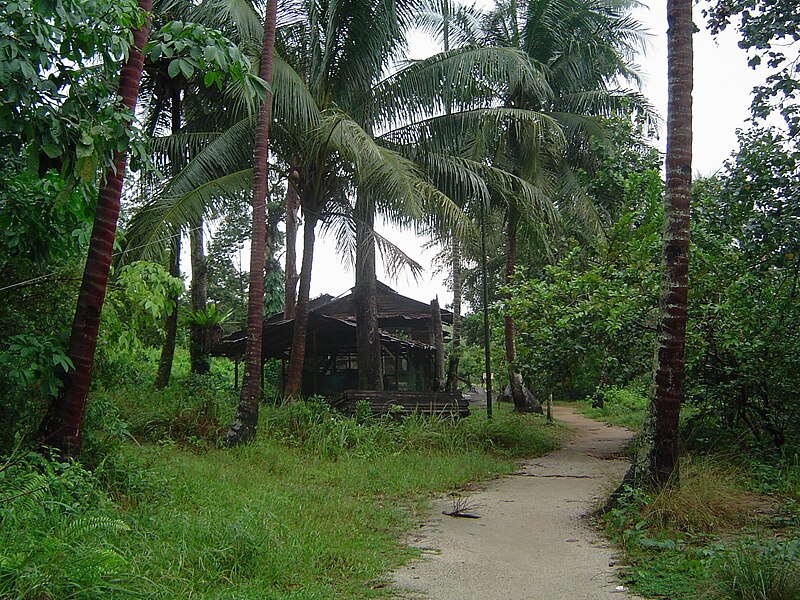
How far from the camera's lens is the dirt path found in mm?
5352

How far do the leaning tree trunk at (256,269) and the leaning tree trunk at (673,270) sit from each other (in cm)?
614

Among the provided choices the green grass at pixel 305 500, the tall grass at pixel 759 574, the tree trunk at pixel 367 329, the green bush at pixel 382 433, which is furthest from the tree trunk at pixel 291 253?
the tall grass at pixel 759 574

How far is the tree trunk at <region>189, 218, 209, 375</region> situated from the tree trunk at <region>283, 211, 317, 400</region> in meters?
4.86

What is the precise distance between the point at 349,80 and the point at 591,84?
30.9 ft

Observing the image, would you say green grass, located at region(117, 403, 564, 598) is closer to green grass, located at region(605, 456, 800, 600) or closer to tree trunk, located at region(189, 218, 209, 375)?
green grass, located at region(605, 456, 800, 600)

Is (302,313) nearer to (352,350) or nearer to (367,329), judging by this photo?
(367,329)

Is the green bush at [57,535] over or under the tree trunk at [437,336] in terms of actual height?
under

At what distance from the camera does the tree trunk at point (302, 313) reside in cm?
1415

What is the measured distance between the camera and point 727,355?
1080 centimetres

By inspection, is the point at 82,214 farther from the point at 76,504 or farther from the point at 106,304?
the point at 76,504

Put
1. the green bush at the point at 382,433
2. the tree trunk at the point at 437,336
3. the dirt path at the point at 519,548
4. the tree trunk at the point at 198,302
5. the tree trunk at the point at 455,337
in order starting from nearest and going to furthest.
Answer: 1. the dirt path at the point at 519,548
2. the green bush at the point at 382,433
3. the tree trunk at the point at 455,337
4. the tree trunk at the point at 437,336
5. the tree trunk at the point at 198,302

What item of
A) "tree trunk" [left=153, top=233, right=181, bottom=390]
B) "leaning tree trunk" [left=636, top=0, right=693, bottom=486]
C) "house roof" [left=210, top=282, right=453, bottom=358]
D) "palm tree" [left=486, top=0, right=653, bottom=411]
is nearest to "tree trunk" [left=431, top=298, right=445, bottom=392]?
"house roof" [left=210, top=282, right=453, bottom=358]

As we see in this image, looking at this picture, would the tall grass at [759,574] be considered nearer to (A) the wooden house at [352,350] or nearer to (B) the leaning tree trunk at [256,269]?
(B) the leaning tree trunk at [256,269]

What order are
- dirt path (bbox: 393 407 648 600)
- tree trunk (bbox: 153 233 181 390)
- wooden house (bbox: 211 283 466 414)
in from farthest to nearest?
1. tree trunk (bbox: 153 233 181 390)
2. wooden house (bbox: 211 283 466 414)
3. dirt path (bbox: 393 407 648 600)
